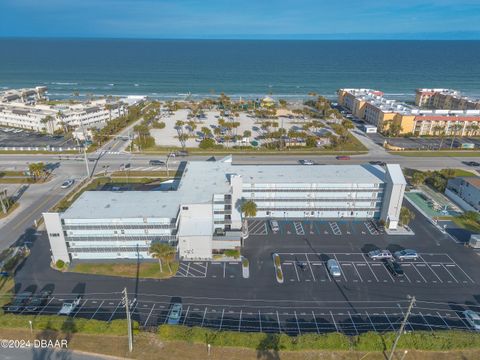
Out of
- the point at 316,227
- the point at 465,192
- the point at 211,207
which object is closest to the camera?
the point at 211,207

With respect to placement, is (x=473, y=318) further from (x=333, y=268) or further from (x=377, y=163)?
(x=377, y=163)

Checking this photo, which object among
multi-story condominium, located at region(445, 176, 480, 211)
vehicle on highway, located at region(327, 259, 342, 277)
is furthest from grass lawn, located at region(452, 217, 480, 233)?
vehicle on highway, located at region(327, 259, 342, 277)

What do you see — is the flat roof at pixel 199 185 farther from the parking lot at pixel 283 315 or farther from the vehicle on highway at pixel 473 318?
the vehicle on highway at pixel 473 318

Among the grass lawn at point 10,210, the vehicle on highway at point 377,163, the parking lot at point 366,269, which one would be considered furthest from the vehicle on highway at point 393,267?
the grass lawn at point 10,210

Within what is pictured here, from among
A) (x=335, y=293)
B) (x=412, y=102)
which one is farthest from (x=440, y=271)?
(x=412, y=102)

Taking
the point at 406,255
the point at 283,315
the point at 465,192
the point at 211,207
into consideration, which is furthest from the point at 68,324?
the point at 465,192

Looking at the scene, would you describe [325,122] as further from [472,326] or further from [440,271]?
[472,326]
